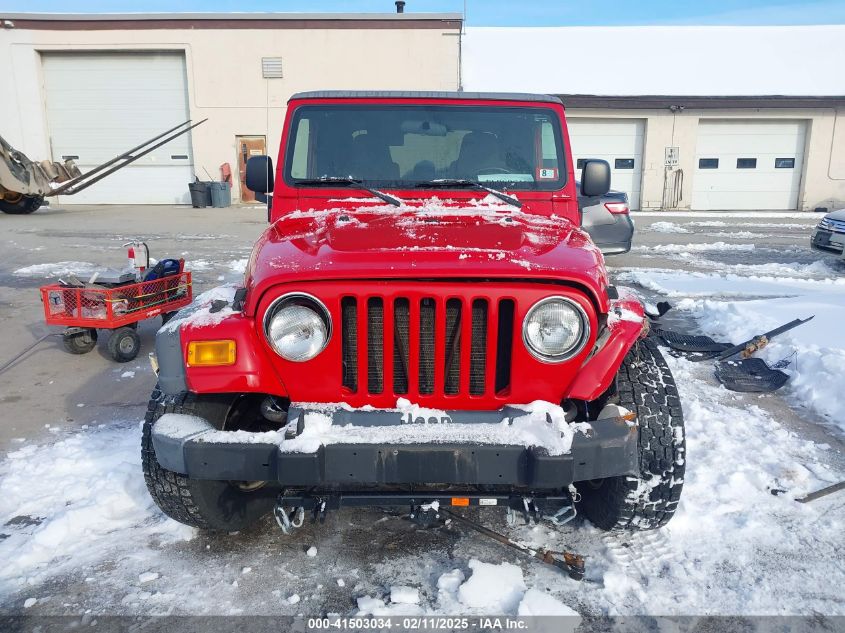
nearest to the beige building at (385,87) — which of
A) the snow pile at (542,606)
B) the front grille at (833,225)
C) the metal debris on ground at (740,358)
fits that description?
the front grille at (833,225)

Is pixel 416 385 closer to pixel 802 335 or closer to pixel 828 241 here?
pixel 802 335

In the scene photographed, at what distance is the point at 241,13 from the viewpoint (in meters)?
20.4

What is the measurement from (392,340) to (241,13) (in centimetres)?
2123

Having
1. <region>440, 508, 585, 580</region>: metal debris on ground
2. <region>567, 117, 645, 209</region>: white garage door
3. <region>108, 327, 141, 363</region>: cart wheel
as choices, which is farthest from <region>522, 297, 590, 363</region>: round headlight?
<region>567, 117, 645, 209</region>: white garage door

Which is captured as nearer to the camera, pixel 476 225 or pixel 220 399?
pixel 220 399

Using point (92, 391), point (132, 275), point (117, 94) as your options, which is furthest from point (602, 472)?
point (117, 94)

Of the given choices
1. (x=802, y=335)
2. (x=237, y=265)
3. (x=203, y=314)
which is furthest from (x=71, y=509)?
(x=237, y=265)

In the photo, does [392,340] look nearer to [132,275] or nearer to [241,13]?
[132,275]

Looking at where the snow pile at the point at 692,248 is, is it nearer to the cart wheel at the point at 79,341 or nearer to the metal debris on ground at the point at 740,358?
the metal debris on ground at the point at 740,358

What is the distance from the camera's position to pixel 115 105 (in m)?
21.1

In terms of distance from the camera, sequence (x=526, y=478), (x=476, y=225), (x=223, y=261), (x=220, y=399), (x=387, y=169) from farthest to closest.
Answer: (x=223, y=261) < (x=387, y=169) < (x=476, y=225) < (x=220, y=399) < (x=526, y=478)

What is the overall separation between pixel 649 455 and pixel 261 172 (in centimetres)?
277

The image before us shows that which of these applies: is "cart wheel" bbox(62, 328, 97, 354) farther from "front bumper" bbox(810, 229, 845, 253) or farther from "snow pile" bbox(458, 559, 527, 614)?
"front bumper" bbox(810, 229, 845, 253)

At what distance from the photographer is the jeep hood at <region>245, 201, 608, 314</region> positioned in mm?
2385
